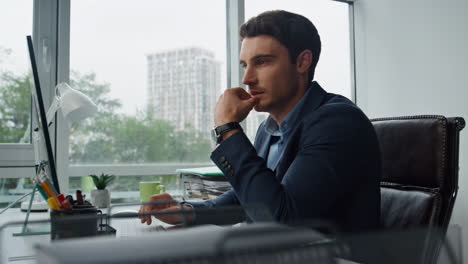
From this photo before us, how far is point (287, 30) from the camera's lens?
1240mm

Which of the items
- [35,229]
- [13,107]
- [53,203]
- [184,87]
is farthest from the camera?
[184,87]

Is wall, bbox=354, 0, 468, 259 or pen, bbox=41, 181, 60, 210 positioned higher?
wall, bbox=354, 0, 468, 259

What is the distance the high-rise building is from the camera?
2.18 meters

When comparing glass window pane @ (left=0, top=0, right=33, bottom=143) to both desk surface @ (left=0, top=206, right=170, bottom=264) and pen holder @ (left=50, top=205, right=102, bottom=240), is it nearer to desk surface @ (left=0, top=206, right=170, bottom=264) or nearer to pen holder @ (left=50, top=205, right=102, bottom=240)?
desk surface @ (left=0, top=206, right=170, bottom=264)

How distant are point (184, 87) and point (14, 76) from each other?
0.81 meters

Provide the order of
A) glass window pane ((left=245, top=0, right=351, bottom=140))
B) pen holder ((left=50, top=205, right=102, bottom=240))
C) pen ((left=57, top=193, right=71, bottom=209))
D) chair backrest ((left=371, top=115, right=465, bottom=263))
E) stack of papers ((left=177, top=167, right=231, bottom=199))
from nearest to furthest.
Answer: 1. pen holder ((left=50, top=205, right=102, bottom=240))
2. pen ((left=57, top=193, right=71, bottom=209))
3. chair backrest ((left=371, top=115, right=465, bottom=263))
4. stack of papers ((left=177, top=167, right=231, bottom=199))
5. glass window pane ((left=245, top=0, right=351, bottom=140))

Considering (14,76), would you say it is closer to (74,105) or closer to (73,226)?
(74,105)

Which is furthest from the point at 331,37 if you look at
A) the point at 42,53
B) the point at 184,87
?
the point at 42,53

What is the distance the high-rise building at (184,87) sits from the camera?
85.7 inches

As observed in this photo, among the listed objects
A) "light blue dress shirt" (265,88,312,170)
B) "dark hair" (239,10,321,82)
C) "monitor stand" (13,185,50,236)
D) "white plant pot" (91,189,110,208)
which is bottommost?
"white plant pot" (91,189,110,208)

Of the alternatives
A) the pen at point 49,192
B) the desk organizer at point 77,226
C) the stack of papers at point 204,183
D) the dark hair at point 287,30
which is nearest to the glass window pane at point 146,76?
the stack of papers at point 204,183

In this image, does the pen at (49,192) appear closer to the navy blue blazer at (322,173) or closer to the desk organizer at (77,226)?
the navy blue blazer at (322,173)

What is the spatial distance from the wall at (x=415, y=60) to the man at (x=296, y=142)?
1.24m

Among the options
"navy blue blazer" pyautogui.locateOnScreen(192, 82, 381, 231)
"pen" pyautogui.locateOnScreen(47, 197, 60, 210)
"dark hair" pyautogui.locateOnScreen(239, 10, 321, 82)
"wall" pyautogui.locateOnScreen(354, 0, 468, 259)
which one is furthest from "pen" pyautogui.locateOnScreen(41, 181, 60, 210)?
"wall" pyautogui.locateOnScreen(354, 0, 468, 259)
